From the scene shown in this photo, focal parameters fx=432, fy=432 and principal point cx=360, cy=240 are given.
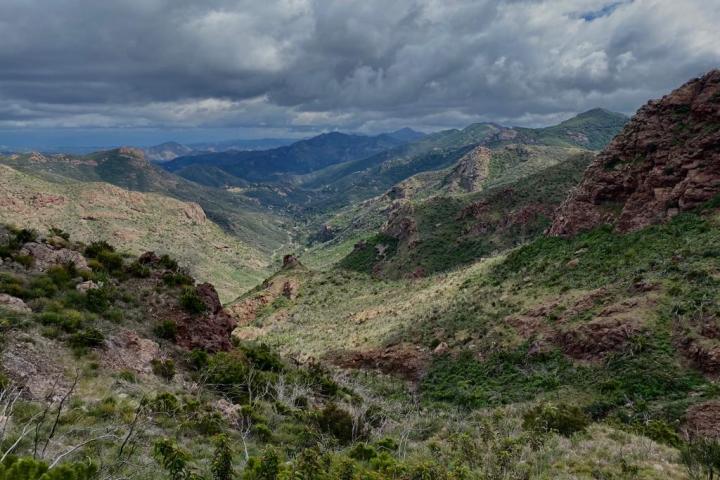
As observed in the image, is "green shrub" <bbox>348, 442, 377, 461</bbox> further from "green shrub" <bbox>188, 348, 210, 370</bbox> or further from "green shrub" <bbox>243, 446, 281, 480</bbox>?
"green shrub" <bbox>188, 348, 210, 370</bbox>

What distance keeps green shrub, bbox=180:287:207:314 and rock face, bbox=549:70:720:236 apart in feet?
144

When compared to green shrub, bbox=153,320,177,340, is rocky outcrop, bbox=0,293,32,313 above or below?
above

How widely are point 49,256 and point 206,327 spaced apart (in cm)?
960

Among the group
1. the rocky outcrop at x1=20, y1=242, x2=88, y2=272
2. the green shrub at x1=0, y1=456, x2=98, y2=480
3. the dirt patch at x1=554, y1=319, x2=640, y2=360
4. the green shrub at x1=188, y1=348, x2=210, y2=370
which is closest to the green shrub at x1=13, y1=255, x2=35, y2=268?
the rocky outcrop at x1=20, y1=242, x2=88, y2=272

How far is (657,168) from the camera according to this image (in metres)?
48.2

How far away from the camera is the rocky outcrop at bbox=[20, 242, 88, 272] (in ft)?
78.3

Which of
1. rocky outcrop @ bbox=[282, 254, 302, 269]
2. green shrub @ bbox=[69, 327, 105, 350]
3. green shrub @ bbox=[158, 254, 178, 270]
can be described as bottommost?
rocky outcrop @ bbox=[282, 254, 302, 269]

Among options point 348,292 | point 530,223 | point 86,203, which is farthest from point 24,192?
point 530,223

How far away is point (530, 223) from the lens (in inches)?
3784

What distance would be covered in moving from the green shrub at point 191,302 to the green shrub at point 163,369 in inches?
224

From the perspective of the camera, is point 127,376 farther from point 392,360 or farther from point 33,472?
point 392,360

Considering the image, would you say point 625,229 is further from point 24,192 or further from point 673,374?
point 24,192

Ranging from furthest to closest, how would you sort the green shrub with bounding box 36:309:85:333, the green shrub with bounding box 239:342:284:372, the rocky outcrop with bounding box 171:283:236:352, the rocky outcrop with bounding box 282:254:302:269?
the rocky outcrop with bounding box 282:254:302:269
the green shrub with bounding box 239:342:284:372
the rocky outcrop with bounding box 171:283:236:352
the green shrub with bounding box 36:309:85:333

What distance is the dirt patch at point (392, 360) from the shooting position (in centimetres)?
4081
